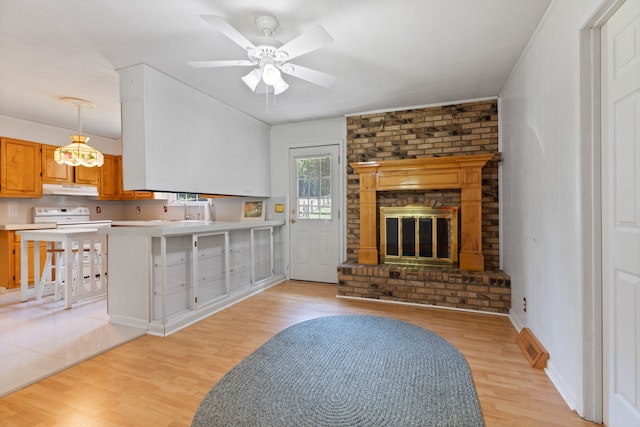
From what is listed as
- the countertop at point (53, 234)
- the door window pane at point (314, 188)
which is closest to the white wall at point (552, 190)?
the door window pane at point (314, 188)

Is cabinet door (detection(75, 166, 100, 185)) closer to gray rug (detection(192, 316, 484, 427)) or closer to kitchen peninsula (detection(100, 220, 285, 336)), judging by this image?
kitchen peninsula (detection(100, 220, 285, 336))

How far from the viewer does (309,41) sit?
1.90 m

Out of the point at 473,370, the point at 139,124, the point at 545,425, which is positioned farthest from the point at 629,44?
the point at 139,124

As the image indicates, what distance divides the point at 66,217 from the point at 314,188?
13.7 feet

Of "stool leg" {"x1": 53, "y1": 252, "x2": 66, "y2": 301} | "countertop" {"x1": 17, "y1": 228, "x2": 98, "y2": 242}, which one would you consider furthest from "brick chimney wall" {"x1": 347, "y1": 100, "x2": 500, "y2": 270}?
"stool leg" {"x1": 53, "y1": 252, "x2": 66, "y2": 301}

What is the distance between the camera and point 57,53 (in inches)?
100

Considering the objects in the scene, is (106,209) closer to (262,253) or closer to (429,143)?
(262,253)

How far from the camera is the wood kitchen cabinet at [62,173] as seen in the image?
4656mm

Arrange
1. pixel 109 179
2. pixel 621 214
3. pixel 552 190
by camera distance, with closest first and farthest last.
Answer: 1. pixel 621 214
2. pixel 552 190
3. pixel 109 179

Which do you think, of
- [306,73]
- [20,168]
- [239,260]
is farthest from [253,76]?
[20,168]

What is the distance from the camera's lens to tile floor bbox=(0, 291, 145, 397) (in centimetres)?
212

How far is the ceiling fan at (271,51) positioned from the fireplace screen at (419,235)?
218 cm

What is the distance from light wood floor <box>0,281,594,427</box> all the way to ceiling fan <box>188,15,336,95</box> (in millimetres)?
2172

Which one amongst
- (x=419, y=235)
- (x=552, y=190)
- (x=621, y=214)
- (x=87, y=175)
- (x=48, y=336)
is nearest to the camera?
(x=621, y=214)
